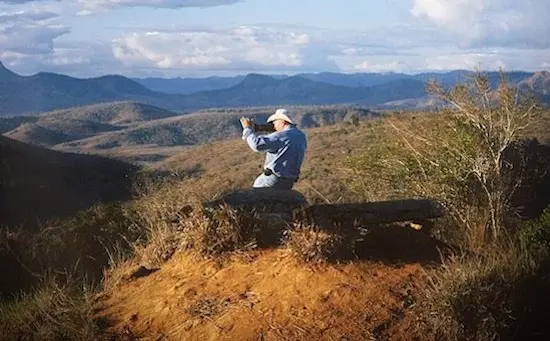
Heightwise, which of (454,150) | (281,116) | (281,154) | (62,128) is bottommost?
(62,128)

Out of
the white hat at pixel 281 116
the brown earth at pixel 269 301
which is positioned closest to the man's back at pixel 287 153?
the white hat at pixel 281 116

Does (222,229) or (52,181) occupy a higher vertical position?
(222,229)

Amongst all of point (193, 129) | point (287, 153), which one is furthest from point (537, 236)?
point (193, 129)

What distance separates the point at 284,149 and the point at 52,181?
53601 millimetres

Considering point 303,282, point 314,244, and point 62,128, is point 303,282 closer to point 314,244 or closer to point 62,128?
point 314,244

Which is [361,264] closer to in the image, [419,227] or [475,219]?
[419,227]

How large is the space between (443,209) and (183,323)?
3.45 metres

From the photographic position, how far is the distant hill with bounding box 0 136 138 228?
50.8 m

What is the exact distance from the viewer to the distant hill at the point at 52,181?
50.8 meters

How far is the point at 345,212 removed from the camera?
24.2 ft

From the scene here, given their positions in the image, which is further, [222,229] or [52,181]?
[52,181]

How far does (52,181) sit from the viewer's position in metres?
59.2

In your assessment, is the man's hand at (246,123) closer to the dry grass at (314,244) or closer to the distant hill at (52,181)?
the dry grass at (314,244)

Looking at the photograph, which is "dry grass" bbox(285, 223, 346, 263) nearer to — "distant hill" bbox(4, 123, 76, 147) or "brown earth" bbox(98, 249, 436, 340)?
"brown earth" bbox(98, 249, 436, 340)
